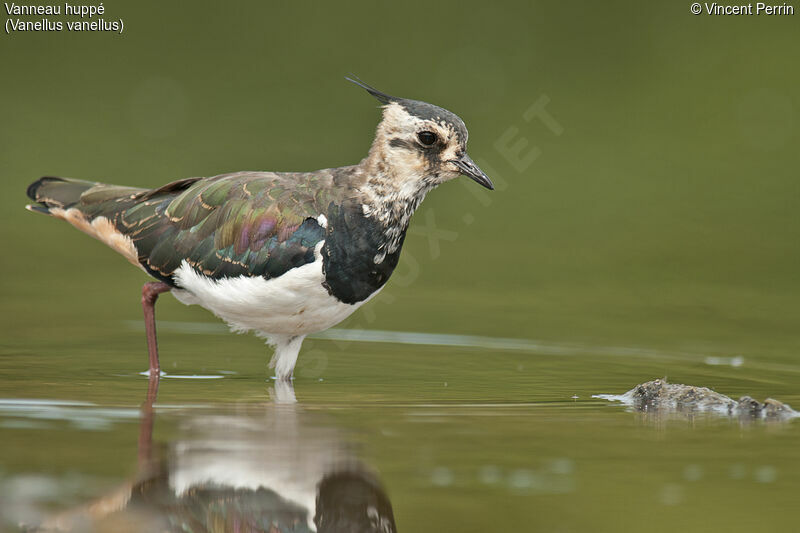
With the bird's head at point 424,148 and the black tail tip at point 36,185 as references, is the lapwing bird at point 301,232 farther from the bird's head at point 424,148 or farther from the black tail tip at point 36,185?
the black tail tip at point 36,185

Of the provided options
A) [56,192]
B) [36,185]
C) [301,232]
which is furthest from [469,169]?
[36,185]

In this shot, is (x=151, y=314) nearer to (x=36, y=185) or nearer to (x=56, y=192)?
(x=56, y=192)

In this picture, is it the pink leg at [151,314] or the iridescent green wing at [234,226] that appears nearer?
the iridescent green wing at [234,226]

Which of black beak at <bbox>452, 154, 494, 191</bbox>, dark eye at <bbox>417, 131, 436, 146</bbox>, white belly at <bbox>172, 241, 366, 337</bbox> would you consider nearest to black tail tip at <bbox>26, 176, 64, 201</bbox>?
white belly at <bbox>172, 241, 366, 337</bbox>

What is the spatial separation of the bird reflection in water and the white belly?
175cm

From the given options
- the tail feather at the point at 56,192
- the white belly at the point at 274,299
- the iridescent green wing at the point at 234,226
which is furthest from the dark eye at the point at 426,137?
the tail feather at the point at 56,192

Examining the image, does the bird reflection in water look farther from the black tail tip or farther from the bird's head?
the black tail tip

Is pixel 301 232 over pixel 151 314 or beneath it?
Answer: over

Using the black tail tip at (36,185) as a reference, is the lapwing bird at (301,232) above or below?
below

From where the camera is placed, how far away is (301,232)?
1096 centimetres

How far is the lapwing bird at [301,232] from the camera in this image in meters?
10.9

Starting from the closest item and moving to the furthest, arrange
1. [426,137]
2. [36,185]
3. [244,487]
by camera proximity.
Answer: [244,487] → [426,137] → [36,185]

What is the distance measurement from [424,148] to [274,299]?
176cm

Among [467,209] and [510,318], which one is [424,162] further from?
[467,209]
